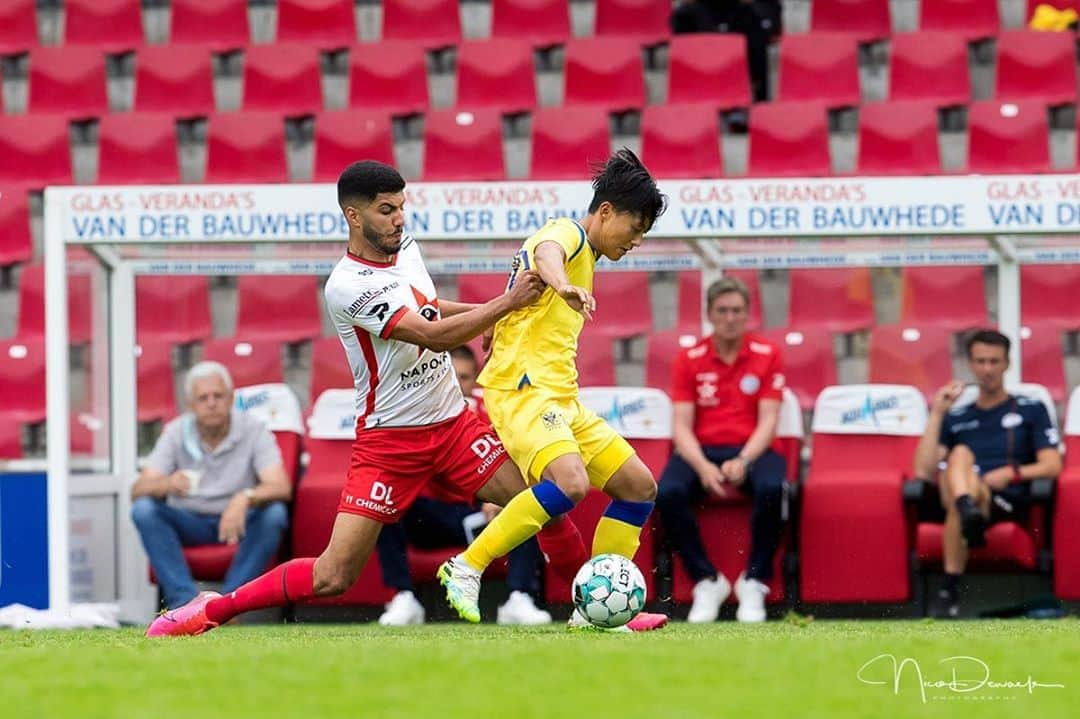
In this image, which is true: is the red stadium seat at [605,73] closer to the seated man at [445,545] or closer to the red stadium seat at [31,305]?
the red stadium seat at [31,305]

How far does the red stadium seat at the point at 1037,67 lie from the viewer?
1277cm

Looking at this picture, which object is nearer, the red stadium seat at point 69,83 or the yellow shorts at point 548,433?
the yellow shorts at point 548,433

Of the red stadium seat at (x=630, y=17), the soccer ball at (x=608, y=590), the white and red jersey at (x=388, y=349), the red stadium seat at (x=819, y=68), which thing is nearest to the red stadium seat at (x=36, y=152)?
the red stadium seat at (x=630, y=17)

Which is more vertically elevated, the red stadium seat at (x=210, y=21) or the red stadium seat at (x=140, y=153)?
the red stadium seat at (x=210, y=21)

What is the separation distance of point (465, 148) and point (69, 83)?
10.6ft

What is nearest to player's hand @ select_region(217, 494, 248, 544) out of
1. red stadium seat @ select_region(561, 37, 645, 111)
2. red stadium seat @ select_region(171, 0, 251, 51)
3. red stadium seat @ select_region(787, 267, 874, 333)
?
red stadium seat @ select_region(787, 267, 874, 333)

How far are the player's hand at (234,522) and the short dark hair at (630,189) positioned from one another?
10.2 feet

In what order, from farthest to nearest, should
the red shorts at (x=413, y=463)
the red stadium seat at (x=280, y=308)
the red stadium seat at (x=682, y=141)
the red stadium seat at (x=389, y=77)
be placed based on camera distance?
the red stadium seat at (x=389, y=77), the red stadium seat at (x=682, y=141), the red stadium seat at (x=280, y=308), the red shorts at (x=413, y=463)

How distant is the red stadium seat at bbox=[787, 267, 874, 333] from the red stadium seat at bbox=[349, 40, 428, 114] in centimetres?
406

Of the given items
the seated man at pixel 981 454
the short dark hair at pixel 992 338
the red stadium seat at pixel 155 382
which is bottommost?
the seated man at pixel 981 454

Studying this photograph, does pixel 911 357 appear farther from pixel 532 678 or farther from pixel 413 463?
pixel 532 678

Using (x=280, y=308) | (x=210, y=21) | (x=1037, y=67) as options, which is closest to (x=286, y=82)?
(x=210, y=21)

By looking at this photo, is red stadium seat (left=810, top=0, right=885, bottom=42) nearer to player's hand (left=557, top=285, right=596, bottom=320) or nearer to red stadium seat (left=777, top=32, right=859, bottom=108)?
red stadium seat (left=777, top=32, right=859, bottom=108)

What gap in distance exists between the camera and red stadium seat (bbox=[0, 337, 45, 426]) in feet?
36.2
